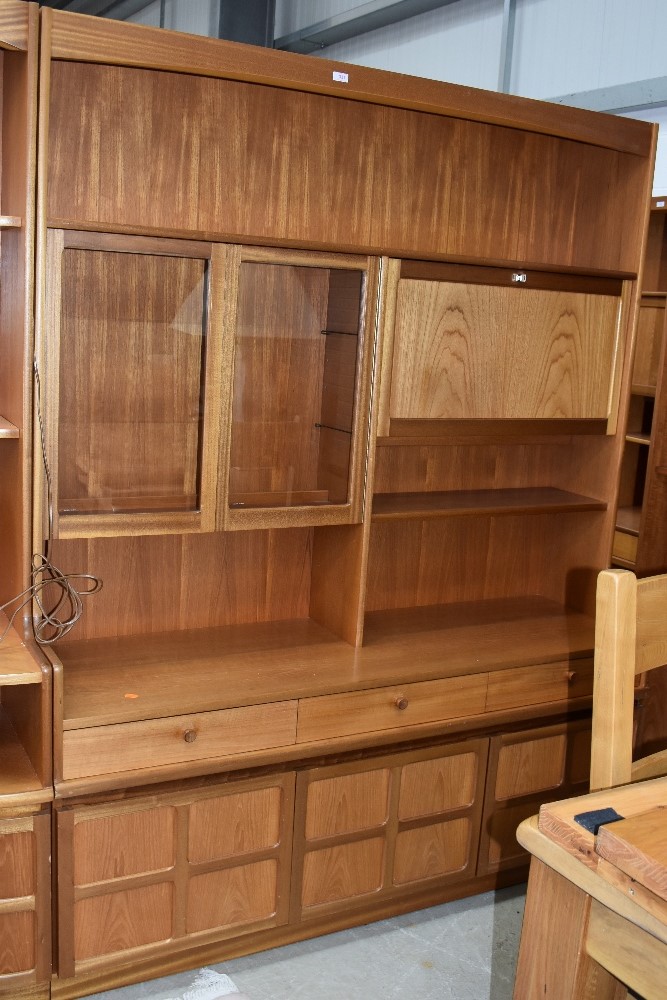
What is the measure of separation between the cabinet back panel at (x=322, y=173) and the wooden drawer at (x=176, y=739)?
41.4 inches

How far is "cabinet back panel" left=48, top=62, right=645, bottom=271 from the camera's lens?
218 cm

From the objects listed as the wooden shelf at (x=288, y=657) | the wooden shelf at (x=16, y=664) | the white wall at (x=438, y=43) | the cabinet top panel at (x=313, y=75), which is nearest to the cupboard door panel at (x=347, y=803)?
the wooden shelf at (x=288, y=657)

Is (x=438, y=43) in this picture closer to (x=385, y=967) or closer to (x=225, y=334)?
(x=225, y=334)

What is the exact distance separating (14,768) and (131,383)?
868 mm

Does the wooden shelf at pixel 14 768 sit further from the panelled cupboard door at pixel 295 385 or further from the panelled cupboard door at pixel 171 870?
the panelled cupboard door at pixel 295 385

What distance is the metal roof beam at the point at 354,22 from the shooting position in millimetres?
4982

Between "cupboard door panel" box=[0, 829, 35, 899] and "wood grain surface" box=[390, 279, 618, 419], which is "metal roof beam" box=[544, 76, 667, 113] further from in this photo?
"cupboard door panel" box=[0, 829, 35, 899]

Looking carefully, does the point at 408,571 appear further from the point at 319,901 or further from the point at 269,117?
the point at 269,117

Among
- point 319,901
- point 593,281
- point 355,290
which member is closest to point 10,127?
point 355,290

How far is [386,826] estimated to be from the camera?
2482 mm

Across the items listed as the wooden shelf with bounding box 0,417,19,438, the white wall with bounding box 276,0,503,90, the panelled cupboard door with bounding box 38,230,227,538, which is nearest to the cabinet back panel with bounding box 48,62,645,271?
the panelled cupboard door with bounding box 38,230,227,538

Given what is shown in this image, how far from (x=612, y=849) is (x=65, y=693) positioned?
1.29 m

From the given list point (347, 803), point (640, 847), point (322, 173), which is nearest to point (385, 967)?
point (347, 803)

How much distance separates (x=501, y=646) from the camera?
2664 millimetres
